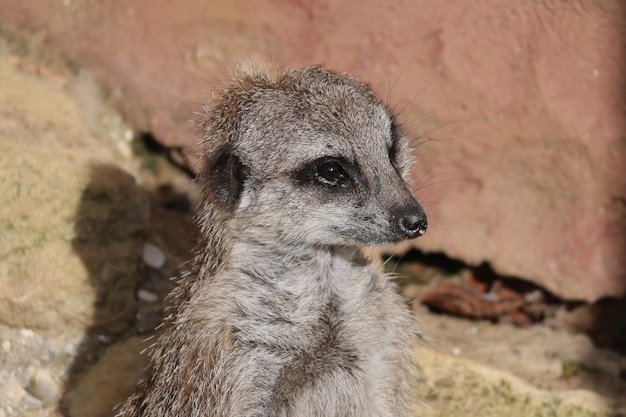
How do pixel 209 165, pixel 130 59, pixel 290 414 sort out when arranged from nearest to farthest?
pixel 290 414 → pixel 209 165 → pixel 130 59

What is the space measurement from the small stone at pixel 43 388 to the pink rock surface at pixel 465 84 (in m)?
1.31

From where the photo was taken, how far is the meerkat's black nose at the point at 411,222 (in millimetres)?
2771

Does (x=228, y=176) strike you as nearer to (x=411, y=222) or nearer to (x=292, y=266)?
(x=292, y=266)

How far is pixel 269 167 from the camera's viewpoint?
286cm

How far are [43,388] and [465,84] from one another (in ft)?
6.98

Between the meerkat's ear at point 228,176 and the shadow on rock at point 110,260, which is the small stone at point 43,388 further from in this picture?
the meerkat's ear at point 228,176

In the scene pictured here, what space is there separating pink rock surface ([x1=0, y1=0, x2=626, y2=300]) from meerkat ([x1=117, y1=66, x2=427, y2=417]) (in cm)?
101

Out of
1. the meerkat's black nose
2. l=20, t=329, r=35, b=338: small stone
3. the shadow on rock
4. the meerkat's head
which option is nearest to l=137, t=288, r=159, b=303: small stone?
the shadow on rock

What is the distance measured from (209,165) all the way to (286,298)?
0.50 meters

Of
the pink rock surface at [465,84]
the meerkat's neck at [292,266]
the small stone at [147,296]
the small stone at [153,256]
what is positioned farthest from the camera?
the small stone at [153,256]

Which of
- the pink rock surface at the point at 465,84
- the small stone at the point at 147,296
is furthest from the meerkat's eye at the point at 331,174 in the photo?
the small stone at the point at 147,296

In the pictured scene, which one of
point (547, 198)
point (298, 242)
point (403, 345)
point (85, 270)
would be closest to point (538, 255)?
point (547, 198)

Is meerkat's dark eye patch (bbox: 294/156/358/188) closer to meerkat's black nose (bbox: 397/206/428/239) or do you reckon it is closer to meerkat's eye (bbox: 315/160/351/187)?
meerkat's eye (bbox: 315/160/351/187)

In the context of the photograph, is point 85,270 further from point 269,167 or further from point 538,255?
point 538,255
